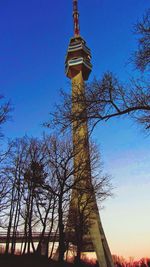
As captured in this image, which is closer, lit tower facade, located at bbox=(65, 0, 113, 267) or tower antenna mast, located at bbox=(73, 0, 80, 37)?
lit tower facade, located at bbox=(65, 0, 113, 267)

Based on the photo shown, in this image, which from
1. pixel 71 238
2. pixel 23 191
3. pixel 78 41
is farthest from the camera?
pixel 78 41

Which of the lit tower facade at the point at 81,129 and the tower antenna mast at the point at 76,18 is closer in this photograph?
the lit tower facade at the point at 81,129

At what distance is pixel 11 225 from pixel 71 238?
846cm

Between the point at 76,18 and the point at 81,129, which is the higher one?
the point at 76,18

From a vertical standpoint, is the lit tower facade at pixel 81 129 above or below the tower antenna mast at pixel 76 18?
below

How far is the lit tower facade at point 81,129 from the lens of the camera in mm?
8031

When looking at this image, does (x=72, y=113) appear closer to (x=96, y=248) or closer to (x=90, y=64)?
(x=96, y=248)

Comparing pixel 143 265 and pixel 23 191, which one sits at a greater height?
pixel 23 191

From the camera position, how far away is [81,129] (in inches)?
330

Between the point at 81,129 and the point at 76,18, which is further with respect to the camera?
the point at 76,18

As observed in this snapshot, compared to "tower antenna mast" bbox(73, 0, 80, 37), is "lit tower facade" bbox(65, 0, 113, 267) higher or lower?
lower

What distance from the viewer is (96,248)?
4594cm

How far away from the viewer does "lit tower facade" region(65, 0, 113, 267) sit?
8.03 metres

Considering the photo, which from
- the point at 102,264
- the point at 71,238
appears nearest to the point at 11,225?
the point at 71,238
